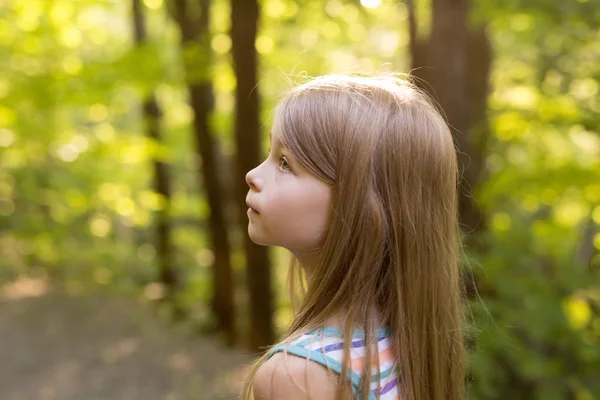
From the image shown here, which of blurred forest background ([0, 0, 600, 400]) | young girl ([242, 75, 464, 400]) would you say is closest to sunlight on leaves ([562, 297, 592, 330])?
blurred forest background ([0, 0, 600, 400])

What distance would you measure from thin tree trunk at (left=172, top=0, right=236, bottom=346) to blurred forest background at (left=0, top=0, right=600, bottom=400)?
22mm

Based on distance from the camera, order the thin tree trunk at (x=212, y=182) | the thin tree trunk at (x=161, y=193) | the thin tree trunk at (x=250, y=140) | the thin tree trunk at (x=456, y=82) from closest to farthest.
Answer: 1. the thin tree trunk at (x=456, y=82)
2. the thin tree trunk at (x=250, y=140)
3. the thin tree trunk at (x=212, y=182)
4. the thin tree trunk at (x=161, y=193)

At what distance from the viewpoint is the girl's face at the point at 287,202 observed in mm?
1198

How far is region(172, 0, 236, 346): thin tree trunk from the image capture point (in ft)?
27.8

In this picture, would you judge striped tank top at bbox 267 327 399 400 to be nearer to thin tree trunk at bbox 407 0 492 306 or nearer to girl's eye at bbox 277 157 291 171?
girl's eye at bbox 277 157 291 171

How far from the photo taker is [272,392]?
3.69 ft

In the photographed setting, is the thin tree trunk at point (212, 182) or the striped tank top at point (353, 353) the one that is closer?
the striped tank top at point (353, 353)

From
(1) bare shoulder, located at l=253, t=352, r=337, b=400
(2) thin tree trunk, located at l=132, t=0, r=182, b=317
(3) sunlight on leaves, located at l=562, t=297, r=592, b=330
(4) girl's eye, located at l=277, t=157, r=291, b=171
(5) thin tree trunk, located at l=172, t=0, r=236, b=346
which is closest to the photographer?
(1) bare shoulder, located at l=253, t=352, r=337, b=400

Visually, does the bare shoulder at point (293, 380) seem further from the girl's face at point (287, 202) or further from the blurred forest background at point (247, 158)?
the blurred forest background at point (247, 158)

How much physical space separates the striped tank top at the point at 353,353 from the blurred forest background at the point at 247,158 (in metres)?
0.46

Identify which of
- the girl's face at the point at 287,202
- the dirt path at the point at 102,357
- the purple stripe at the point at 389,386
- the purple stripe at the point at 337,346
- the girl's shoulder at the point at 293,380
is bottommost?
the dirt path at the point at 102,357

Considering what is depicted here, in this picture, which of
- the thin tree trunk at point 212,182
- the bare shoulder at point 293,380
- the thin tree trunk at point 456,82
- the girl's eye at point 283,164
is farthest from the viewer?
the thin tree trunk at point 212,182

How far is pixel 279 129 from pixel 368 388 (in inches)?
20.3

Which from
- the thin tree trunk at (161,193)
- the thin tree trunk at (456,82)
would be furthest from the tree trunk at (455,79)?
the thin tree trunk at (161,193)
